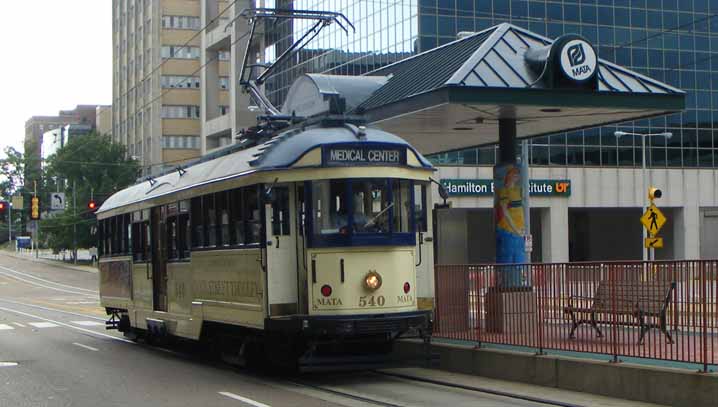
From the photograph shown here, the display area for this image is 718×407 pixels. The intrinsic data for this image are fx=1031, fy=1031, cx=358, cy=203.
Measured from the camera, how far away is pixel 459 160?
55.2 metres

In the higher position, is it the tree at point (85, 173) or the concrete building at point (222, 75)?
the concrete building at point (222, 75)

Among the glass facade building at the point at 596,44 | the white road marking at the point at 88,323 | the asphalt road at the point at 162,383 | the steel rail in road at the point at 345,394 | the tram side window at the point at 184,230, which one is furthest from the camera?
the glass facade building at the point at 596,44

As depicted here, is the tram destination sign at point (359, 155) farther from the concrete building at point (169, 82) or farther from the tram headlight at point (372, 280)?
the concrete building at point (169, 82)

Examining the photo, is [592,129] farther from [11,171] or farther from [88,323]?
[11,171]

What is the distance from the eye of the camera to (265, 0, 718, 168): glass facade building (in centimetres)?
5403

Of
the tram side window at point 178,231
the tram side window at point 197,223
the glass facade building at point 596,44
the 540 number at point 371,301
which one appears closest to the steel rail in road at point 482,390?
the 540 number at point 371,301

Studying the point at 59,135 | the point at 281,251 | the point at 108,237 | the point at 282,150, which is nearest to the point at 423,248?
the point at 281,251

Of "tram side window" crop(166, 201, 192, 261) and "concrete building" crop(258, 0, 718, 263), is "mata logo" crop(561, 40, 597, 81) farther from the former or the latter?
"concrete building" crop(258, 0, 718, 263)

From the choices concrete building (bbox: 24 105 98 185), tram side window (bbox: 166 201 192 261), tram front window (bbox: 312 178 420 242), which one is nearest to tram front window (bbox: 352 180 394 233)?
tram front window (bbox: 312 178 420 242)

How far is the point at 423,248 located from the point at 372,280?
1.67 metres

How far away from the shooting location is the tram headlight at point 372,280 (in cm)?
1397

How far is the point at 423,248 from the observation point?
1541 cm

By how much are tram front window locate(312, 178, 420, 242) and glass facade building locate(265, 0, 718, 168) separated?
38.7 meters

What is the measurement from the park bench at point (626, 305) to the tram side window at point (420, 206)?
8.46 ft
